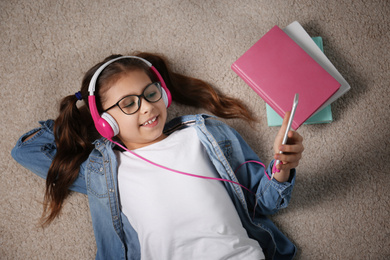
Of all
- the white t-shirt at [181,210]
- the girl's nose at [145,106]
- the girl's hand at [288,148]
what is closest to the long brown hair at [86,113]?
the girl's nose at [145,106]

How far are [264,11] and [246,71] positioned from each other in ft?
1.12

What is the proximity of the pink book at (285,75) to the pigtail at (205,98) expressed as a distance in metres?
0.14

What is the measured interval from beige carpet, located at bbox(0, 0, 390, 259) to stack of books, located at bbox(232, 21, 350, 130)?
0.12 meters

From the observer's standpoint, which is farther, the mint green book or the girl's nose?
the mint green book

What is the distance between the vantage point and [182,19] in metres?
1.33

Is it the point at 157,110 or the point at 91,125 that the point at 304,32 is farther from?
the point at 91,125

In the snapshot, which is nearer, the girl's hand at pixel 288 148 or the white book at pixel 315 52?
the girl's hand at pixel 288 148

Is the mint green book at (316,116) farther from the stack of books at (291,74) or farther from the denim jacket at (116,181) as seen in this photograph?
the denim jacket at (116,181)

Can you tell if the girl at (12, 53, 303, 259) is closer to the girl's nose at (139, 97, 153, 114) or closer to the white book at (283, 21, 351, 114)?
the girl's nose at (139, 97, 153, 114)

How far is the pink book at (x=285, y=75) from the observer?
3.67 feet

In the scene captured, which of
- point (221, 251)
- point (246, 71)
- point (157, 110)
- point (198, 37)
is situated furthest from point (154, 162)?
point (198, 37)

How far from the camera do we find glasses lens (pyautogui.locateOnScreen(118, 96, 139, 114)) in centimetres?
99

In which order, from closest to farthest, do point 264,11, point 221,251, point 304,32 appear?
1. point 221,251
2. point 304,32
3. point 264,11

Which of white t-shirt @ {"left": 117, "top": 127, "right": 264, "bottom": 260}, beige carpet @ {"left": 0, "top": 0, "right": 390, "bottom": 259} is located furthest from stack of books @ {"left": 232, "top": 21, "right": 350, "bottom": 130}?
white t-shirt @ {"left": 117, "top": 127, "right": 264, "bottom": 260}
